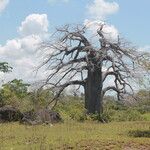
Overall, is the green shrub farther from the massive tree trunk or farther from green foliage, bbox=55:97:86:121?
green foliage, bbox=55:97:86:121

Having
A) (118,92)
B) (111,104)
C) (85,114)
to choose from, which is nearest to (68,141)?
(85,114)

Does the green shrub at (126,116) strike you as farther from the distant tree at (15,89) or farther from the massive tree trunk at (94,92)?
the distant tree at (15,89)

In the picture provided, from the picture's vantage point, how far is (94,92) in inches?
1513

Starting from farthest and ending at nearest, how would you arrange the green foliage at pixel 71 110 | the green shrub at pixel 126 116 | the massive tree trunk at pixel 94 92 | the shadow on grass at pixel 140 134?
the massive tree trunk at pixel 94 92, the green shrub at pixel 126 116, the green foliage at pixel 71 110, the shadow on grass at pixel 140 134

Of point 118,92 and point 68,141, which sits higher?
point 118,92

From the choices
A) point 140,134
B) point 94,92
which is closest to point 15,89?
point 94,92

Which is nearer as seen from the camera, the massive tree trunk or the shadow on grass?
the shadow on grass

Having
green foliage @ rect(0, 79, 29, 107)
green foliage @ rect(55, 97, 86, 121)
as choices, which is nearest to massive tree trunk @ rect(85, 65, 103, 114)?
green foliage @ rect(55, 97, 86, 121)

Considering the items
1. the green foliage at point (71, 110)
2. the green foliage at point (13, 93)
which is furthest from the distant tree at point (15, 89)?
the green foliage at point (71, 110)

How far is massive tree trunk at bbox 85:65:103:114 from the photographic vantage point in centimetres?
3821

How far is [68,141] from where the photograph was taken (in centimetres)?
1903

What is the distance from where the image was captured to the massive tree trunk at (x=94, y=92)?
38213mm

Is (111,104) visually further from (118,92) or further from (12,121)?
(12,121)

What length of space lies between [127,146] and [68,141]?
7.80 ft
